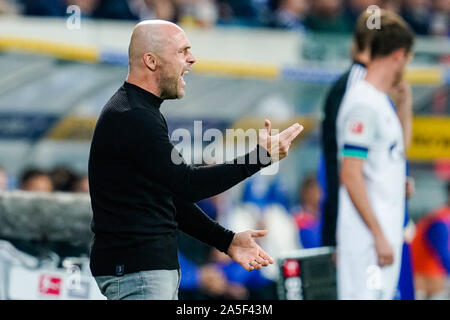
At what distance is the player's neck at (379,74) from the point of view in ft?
18.4

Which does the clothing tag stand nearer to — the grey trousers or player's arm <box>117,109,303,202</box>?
the grey trousers

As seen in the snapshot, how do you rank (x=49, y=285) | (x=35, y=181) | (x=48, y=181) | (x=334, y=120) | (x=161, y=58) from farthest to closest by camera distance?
(x=48, y=181) → (x=35, y=181) → (x=49, y=285) → (x=334, y=120) → (x=161, y=58)

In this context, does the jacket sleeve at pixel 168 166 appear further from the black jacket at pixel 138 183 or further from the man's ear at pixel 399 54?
the man's ear at pixel 399 54

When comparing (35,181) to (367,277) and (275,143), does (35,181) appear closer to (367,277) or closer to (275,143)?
(367,277)

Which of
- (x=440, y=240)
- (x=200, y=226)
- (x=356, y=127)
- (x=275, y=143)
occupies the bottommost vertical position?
(x=440, y=240)

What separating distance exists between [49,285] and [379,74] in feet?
7.12

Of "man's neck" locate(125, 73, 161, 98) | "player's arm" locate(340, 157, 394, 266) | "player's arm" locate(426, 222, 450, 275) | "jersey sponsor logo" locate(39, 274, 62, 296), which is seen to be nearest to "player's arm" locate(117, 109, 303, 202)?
"man's neck" locate(125, 73, 161, 98)

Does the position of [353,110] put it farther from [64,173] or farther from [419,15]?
[419,15]

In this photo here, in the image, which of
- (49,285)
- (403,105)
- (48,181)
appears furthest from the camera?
(48,181)

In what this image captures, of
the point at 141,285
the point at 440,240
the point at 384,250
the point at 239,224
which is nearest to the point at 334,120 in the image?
the point at 384,250

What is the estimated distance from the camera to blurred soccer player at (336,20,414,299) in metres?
5.43

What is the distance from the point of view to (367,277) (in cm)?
549

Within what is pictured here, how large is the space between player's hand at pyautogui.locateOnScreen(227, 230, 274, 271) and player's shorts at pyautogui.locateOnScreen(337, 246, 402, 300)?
134 centimetres

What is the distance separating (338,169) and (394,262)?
0.58 metres
